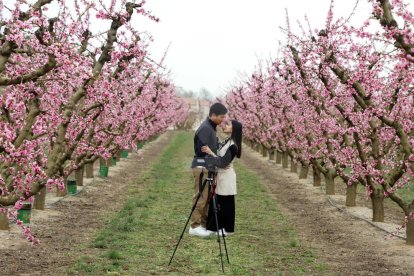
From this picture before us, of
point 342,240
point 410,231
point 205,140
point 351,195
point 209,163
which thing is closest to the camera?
point 209,163

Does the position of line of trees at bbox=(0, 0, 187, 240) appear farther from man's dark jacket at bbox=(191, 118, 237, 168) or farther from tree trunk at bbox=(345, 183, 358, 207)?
tree trunk at bbox=(345, 183, 358, 207)

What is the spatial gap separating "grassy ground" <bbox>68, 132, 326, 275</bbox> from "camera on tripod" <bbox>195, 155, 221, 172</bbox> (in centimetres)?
145

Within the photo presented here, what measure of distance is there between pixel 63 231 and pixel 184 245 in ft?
10.5

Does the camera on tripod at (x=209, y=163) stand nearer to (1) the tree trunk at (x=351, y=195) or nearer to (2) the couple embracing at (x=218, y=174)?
(2) the couple embracing at (x=218, y=174)

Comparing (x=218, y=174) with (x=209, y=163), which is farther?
(x=218, y=174)

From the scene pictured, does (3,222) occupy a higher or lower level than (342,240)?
lower

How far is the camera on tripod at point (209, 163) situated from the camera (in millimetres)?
10309

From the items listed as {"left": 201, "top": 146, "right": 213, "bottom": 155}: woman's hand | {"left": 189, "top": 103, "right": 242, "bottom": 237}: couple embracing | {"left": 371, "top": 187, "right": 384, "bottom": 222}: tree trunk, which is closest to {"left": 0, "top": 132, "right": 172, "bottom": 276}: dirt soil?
{"left": 189, "top": 103, "right": 242, "bottom": 237}: couple embracing

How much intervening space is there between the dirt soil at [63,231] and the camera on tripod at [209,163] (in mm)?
2405

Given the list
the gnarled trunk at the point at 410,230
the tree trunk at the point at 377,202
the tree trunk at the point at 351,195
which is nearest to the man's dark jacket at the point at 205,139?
the gnarled trunk at the point at 410,230

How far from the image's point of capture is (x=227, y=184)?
11336 millimetres

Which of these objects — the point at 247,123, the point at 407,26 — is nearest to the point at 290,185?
Result: the point at 407,26

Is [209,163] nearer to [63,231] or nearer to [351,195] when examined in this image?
[63,231]

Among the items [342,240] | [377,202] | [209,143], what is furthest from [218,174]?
[377,202]
